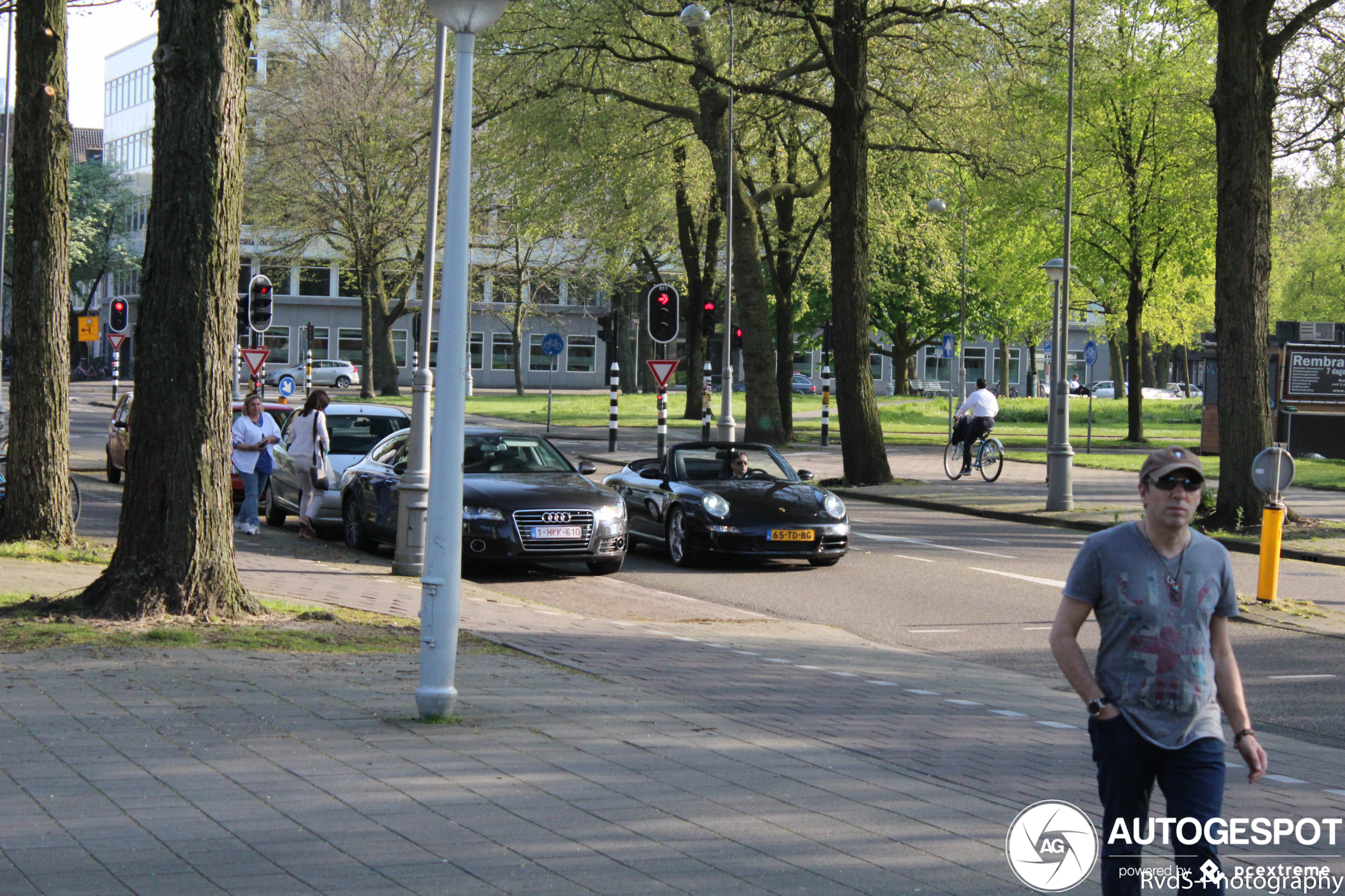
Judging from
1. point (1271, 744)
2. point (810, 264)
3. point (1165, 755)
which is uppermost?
point (810, 264)

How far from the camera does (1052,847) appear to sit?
515cm

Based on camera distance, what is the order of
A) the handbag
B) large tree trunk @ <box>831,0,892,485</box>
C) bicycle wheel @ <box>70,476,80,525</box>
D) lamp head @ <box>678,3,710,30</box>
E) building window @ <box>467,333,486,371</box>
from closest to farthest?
bicycle wheel @ <box>70,476,80,525</box> → the handbag → large tree trunk @ <box>831,0,892,485</box> → lamp head @ <box>678,3,710,30</box> → building window @ <box>467,333,486,371</box>

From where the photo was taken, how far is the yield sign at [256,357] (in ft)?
101

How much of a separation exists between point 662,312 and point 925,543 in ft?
32.9

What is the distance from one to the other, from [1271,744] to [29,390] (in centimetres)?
1074

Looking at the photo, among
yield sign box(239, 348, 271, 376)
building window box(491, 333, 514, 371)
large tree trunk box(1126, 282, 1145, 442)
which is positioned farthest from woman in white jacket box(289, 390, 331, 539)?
building window box(491, 333, 514, 371)

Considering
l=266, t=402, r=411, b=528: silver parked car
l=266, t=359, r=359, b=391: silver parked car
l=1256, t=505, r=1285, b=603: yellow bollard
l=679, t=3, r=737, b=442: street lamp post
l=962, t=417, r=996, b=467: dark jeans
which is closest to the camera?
l=1256, t=505, r=1285, b=603: yellow bollard

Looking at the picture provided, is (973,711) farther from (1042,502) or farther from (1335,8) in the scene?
(1335,8)

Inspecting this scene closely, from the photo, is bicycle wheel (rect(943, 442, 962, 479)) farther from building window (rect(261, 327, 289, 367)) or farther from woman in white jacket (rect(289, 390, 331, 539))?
building window (rect(261, 327, 289, 367))

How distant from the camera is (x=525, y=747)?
6.43 metres

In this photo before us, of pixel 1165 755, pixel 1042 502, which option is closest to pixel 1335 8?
pixel 1042 502

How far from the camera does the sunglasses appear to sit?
4145 millimetres

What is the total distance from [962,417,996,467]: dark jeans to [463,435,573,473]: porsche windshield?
1298 centimetres

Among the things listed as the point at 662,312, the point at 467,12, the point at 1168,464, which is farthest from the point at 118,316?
the point at 1168,464
